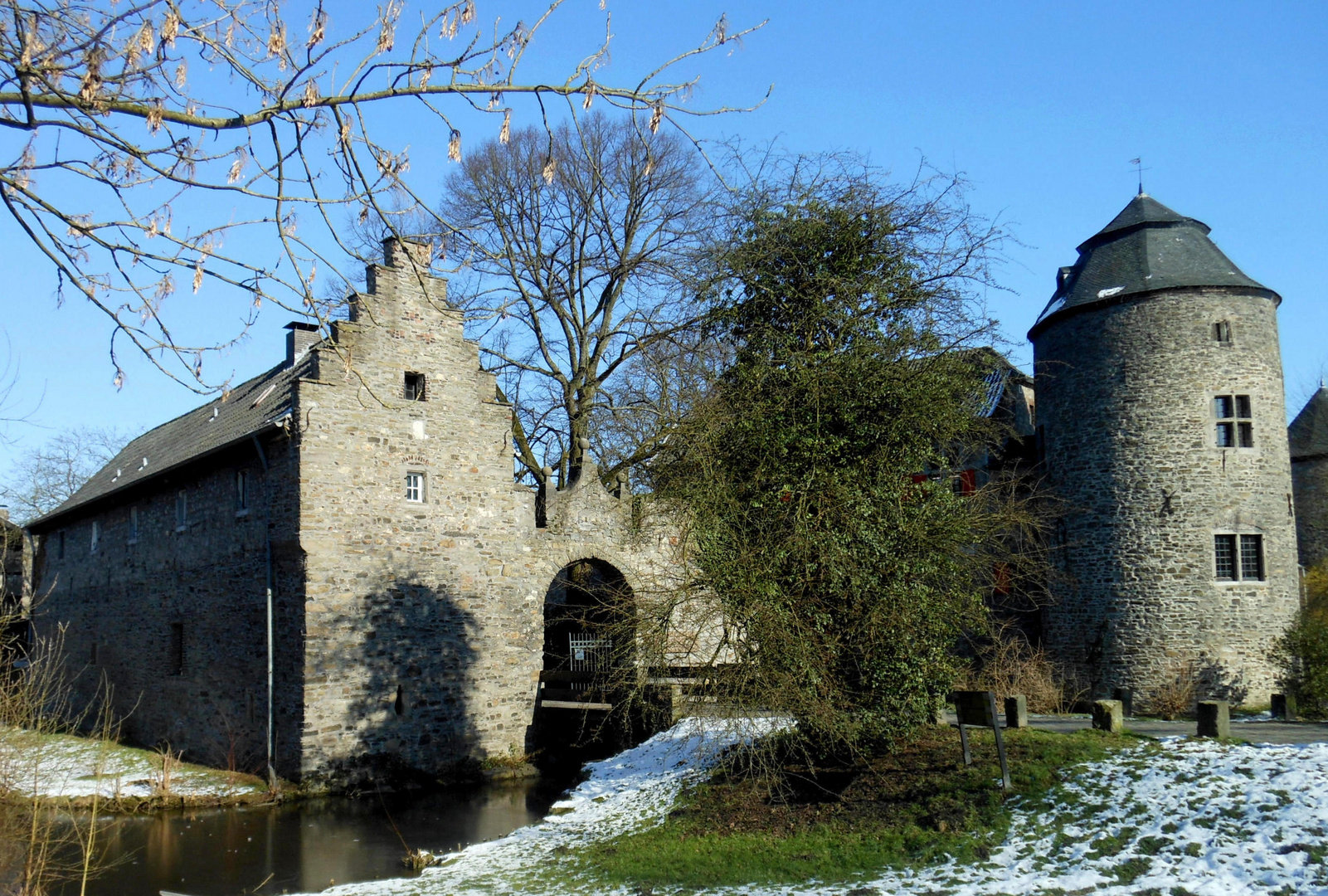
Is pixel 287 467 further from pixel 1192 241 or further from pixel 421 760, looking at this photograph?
pixel 1192 241

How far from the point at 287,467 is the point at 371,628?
10.2 ft

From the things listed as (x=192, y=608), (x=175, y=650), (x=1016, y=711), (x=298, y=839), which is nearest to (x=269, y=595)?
(x=192, y=608)

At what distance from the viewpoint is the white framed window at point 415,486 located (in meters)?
17.8

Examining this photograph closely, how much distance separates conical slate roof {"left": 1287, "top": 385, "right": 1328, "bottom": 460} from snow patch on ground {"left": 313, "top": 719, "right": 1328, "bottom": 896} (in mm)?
22754

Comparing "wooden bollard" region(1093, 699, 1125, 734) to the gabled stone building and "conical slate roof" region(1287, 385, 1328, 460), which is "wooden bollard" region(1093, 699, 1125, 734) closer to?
the gabled stone building

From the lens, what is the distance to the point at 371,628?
17031 millimetres

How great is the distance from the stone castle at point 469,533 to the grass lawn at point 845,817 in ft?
22.3

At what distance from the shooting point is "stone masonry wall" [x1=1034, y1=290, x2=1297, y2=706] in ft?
64.9

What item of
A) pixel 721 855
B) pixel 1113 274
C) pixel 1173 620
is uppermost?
pixel 1113 274

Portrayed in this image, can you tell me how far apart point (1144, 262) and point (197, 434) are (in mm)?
21585

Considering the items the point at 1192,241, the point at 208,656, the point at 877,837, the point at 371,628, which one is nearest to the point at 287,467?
the point at 371,628

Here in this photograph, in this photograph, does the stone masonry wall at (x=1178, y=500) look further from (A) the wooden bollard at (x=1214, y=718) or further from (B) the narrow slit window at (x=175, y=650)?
(B) the narrow slit window at (x=175, y=650)

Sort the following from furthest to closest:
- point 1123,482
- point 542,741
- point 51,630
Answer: point 51,630, point 1123,482, point 542,741

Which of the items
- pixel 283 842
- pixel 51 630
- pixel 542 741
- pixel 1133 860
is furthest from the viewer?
pixel 51 630
